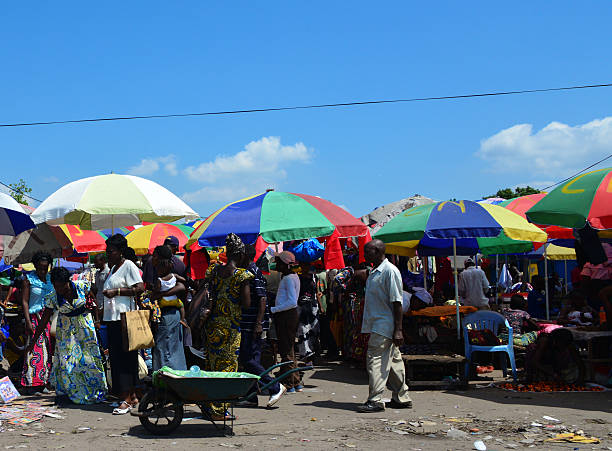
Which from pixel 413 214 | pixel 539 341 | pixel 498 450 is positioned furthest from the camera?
pixel 413 214

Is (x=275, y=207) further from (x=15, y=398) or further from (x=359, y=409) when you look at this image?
(x=15, y=398)

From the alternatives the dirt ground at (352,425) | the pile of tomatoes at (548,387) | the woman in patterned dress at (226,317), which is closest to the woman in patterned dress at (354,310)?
the dirt ground at (352,425)

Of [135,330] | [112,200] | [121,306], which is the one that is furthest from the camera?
[112,200]

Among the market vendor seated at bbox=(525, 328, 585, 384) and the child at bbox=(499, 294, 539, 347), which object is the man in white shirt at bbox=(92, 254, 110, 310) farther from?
the market vendor seated at bbox=(525, 328, 585, 384)

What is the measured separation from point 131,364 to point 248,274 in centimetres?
183

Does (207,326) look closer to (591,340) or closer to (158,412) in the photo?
(158,412)

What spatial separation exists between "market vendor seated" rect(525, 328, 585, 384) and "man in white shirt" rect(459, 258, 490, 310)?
4.04 meters

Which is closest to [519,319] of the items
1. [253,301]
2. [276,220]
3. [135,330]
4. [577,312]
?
[577,312]

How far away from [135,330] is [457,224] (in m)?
4.91

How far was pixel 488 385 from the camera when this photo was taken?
9.88 m

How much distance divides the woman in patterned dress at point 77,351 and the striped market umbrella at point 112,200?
1.52 meters

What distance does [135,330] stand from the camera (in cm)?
760

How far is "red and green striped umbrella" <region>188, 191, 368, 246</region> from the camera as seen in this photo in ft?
31.0

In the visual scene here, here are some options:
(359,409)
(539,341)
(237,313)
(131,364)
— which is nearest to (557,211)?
(539,341)
